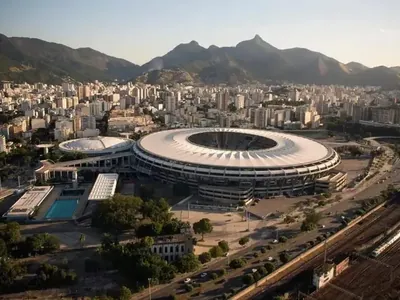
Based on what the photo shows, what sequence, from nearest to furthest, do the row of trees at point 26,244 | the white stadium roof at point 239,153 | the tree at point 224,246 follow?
the row of trees at point 26,244 < the tree at point 224,246 < the white stadium roof at point 239,153

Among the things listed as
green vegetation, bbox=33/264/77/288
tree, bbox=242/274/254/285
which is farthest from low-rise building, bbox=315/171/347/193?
green vegetation, bbox=33/264/77/288

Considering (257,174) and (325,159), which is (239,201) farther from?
(325,159)

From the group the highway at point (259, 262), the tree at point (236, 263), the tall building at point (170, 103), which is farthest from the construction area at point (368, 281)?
the tall building at point (170, 103)

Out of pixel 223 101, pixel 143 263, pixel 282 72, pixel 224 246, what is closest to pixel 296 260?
pixel 224 246

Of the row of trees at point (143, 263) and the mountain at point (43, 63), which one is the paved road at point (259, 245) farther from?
the mountain at point (43, 63)

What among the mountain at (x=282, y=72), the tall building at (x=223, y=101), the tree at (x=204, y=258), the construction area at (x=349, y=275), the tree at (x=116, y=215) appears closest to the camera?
the construction area at (x=349, y=275)

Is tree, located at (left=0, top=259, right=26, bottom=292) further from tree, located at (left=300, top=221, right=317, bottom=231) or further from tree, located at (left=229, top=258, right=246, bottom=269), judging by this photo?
tree, located at (left=300, top=221, right=317, bottom=231)

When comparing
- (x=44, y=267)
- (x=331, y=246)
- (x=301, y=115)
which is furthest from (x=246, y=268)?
(x=301, y=115)
